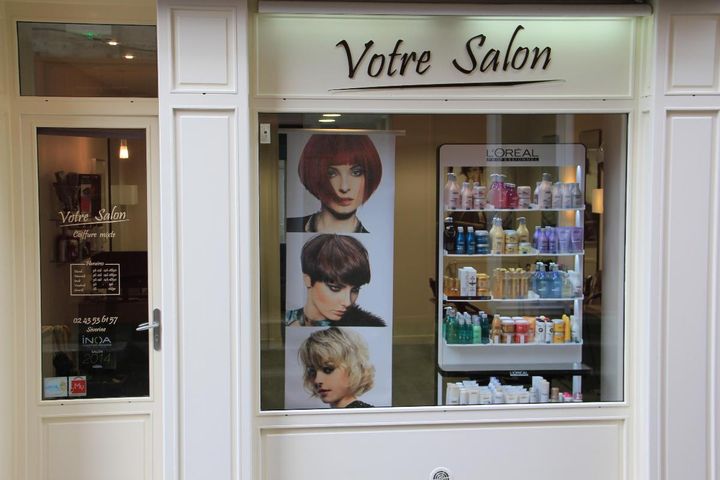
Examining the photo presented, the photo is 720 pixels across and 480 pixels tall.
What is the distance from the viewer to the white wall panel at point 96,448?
4.71m

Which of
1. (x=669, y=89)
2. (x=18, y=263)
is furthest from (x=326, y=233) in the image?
(x=669, y=89)

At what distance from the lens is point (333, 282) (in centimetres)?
475

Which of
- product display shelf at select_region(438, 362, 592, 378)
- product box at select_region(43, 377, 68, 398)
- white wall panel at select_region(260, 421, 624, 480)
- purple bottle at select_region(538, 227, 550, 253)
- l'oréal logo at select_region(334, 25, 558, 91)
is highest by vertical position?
l'oréal logo at select_region(334, 25, 558, 91)

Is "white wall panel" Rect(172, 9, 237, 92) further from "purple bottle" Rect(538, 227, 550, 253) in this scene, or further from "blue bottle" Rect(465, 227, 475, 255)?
"purple bottle" Rect(538, 227, 550, 253)

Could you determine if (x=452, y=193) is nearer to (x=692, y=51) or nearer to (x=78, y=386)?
(x=692, y=51)

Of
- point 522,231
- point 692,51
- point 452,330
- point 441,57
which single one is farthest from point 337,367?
point 692,51

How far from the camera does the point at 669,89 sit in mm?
4426

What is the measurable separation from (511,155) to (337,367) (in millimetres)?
1744

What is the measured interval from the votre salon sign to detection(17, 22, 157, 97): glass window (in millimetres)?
778

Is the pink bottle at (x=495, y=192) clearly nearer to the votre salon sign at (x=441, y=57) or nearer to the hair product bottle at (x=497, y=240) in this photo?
the hair product bottle at (x=497, y=240)

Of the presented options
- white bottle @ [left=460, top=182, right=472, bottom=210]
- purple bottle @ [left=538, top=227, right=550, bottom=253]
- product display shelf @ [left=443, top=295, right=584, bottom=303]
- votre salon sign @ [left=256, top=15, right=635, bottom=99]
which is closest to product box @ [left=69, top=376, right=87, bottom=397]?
votre salon sign @ [left=256, top=15, right=635, bottom=99]

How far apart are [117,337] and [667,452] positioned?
3.46 metres

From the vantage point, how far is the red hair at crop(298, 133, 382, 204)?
4664 mm

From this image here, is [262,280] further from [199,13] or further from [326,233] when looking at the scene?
[199,13]
